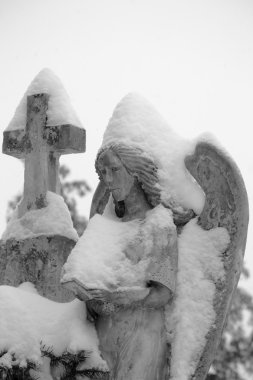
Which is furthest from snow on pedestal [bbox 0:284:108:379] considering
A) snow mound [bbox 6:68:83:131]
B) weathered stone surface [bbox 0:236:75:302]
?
snow mound [bbox 6:68:83:131]

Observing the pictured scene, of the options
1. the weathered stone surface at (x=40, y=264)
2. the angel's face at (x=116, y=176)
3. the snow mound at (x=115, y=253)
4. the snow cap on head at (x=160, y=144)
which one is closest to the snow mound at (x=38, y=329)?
the snow mound at (x=115, y=253)

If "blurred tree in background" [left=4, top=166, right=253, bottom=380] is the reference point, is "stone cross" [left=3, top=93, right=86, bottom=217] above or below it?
above

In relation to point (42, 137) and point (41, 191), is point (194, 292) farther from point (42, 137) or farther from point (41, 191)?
point (42, 137)

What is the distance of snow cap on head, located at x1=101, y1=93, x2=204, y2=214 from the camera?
4609mm

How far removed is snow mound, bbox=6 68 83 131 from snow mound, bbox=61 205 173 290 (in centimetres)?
110

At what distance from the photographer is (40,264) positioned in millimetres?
5219

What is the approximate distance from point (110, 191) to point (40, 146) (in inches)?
36.9

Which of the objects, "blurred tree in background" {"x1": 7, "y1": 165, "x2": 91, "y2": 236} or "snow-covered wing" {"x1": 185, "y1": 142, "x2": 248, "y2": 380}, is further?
"blurred tree in background" {"x1": 7, "y1": 165, "x2": 91, "y2": 236}

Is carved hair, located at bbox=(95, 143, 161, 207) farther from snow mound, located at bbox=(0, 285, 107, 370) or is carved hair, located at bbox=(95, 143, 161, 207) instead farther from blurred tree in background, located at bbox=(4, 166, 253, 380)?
blurred tree in background, located at bbox=(4, 166, 253, 380)

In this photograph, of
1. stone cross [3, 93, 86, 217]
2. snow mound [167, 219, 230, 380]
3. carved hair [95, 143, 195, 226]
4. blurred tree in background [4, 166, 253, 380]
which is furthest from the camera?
blurred tree in background [4, 166, 253, 380]

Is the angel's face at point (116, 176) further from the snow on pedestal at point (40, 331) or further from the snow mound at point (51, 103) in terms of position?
A: the snow mound at point (51, 103)

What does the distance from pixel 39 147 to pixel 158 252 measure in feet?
5.29

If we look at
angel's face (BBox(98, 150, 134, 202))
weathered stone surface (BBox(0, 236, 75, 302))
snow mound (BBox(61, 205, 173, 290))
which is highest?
angel's face (BBox(98, 150, 134, 202))

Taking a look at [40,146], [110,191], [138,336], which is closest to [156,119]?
[110,191]
